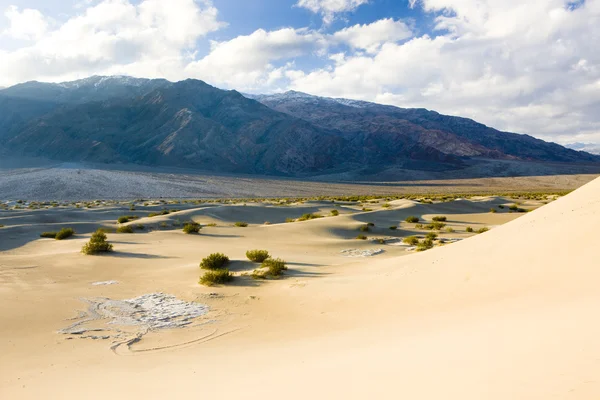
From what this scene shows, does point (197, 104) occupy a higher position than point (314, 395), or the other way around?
point (197, 104)

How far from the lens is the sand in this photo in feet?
12.7

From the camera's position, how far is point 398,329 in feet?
19.3

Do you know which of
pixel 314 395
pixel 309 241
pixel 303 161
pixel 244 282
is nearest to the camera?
pixel 314 395

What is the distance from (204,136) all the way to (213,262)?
11606 cm

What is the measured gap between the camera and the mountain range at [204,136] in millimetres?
118000

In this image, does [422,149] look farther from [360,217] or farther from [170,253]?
[170,253]

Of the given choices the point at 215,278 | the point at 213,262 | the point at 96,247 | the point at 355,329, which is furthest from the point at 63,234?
the point at 355,329

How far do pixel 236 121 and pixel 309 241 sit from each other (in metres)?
125

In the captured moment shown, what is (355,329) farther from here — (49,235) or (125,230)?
(49,235)

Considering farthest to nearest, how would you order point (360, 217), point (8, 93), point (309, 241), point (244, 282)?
1. point (8, 93)
2. point (360, 217)
3. point (309, 241)
4. point (244, 282)

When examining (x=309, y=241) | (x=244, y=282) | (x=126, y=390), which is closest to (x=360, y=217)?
(x=309, y=241)

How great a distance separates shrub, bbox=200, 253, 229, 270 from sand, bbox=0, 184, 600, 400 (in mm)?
457

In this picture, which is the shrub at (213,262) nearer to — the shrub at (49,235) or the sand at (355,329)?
the sand at (355,329)

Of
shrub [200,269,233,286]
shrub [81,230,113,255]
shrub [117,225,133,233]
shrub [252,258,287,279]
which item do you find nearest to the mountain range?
shrub [117,225,133,233]
